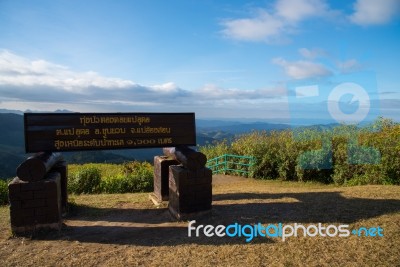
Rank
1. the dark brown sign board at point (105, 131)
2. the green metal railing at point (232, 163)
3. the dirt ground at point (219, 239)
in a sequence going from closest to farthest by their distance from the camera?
the dirt ground at point (219, 239) < the dark brown sign board at point (105, 131) < the green metal railing at point (232, 163)

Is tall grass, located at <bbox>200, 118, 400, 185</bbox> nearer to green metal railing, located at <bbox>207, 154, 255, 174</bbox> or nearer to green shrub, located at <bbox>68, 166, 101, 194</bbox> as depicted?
green metal railing, located at <bbox>207, 154, 255, 174</bbox>

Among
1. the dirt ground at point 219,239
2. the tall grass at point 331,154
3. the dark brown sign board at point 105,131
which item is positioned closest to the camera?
the dirt ground at point 219,239

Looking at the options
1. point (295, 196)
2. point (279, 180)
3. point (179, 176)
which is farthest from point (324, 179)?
point (179, 176)

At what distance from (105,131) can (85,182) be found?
6.73m

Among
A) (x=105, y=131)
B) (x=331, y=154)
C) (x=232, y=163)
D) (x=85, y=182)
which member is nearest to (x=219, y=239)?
(x=105, y=131)

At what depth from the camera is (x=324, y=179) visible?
1447cm

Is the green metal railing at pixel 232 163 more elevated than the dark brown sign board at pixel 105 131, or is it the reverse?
the dark brown sign board at pixel 105 131

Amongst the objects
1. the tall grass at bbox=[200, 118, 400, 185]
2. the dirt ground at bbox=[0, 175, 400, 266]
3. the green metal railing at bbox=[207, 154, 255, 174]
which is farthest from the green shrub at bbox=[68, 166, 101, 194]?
the tall grass at bbox=[200, 118, 400, 185]

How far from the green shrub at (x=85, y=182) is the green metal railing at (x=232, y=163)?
6.40m

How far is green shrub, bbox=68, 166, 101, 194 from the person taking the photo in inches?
509

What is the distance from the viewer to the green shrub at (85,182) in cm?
1293

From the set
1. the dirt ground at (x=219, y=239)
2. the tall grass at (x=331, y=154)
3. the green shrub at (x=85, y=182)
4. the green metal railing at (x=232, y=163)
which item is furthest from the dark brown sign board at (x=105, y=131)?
the green metal railing at (x=232, y=163)

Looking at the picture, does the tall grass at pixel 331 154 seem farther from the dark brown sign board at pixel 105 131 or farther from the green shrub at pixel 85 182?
the dark brown sign board at pixel 105 131

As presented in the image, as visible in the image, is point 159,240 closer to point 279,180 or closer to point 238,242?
point 238,242
